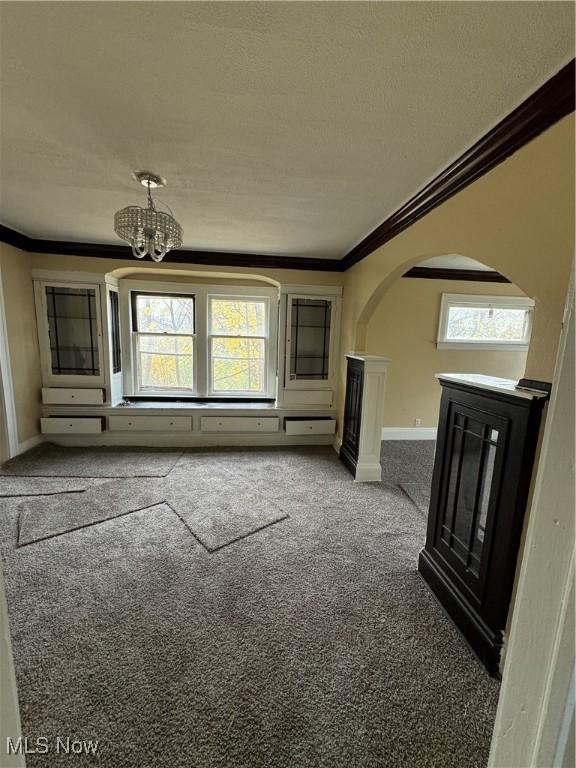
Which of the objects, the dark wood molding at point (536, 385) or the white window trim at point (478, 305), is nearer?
the dark wood molding at point (536, 385)

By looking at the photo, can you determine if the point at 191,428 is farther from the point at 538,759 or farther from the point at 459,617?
the point at 538,759

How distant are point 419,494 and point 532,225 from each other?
8.00 ft

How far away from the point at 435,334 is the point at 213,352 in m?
2.97

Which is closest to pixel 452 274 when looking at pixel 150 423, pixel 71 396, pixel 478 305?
pixel 478 305

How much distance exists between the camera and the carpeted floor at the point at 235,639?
1220 millimetres

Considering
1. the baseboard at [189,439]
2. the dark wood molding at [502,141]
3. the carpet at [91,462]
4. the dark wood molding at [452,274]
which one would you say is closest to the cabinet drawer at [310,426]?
the baseboard at [189,439]

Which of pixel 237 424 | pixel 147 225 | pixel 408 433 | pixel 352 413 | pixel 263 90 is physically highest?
pixel 263 90

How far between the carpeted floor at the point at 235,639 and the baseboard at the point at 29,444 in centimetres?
110

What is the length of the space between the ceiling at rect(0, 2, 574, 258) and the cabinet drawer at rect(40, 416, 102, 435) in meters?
2.51

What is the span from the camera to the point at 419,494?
122 inches

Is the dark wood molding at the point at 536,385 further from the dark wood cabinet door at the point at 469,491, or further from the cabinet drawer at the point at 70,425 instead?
the cabinet drawer at the point at 70,425

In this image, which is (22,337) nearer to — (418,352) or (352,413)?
(352,413)

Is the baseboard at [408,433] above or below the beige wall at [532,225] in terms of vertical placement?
below

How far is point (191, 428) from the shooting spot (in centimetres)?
416
